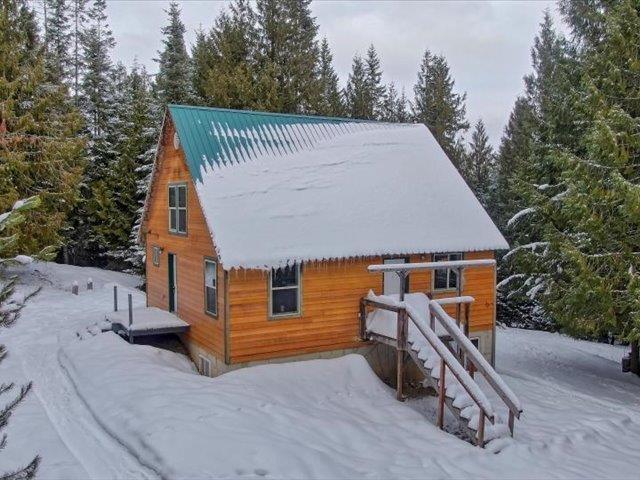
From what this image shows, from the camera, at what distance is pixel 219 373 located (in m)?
14.2

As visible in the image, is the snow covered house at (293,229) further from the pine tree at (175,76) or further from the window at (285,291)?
the pine tree at (175,76)

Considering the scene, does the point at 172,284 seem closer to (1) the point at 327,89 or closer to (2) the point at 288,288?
(2) the point at 288,288

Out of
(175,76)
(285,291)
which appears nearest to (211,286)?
(285,291)

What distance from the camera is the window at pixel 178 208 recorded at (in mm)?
Result: 16578

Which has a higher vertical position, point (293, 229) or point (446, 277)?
point (293, 229)

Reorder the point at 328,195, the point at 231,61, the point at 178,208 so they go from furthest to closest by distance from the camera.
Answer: the point at 231,61
the point at 178,208
the point at 328,195

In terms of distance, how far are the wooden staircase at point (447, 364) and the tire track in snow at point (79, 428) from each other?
6.23m

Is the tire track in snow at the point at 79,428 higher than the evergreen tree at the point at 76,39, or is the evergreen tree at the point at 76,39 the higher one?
the evergreen tree at the point at 76,39

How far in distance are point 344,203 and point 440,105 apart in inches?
916

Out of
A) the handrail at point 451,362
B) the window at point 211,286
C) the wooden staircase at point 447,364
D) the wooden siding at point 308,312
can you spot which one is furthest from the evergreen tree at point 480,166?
the window at point 211,286

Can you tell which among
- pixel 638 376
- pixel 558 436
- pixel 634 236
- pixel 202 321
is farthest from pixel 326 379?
pixel 638 376

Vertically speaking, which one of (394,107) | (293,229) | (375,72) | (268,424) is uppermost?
(375,72)

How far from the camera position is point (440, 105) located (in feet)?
120

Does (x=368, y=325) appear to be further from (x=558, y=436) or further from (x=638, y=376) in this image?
(x=638, y=376)
